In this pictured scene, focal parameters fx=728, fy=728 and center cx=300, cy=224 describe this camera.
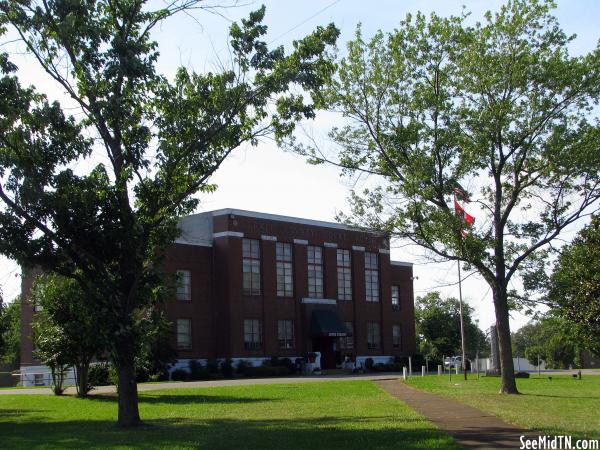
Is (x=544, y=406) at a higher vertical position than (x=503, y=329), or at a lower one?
lower

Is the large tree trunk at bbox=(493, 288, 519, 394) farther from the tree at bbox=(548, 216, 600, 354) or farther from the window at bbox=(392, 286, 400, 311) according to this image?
the window at bbox=(392, 286, 400, 311)

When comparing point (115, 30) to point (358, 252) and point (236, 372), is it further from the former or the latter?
point (358, 252)

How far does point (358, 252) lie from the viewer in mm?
61438

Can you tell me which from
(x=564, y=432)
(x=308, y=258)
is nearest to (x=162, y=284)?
(x=564, y=432)

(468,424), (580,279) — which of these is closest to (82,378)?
(468,424)

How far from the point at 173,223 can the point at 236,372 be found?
111 feet

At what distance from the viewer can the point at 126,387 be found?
16391mm

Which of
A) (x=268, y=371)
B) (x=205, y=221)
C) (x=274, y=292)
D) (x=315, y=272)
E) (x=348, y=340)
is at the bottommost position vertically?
(x=268, y=371)

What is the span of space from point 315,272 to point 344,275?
344 centimetres

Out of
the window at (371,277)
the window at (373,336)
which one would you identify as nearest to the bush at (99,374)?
the window at (373,336)

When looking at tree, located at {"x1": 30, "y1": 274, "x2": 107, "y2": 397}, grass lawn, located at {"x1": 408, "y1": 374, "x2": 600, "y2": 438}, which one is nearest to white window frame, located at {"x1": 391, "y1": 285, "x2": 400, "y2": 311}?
grass lawn, located at {"x1": 408, "y1": 374, "x2": 600, "y2": 438}

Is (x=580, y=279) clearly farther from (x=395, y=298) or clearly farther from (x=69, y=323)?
(x=395, y=298)

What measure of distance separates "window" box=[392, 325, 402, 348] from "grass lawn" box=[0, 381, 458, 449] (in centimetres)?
3858

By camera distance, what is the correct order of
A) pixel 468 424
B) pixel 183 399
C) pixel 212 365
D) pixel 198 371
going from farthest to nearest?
pixel 212 365 < pixel 198 371 < pixel 183 399 < pixel 468 424
